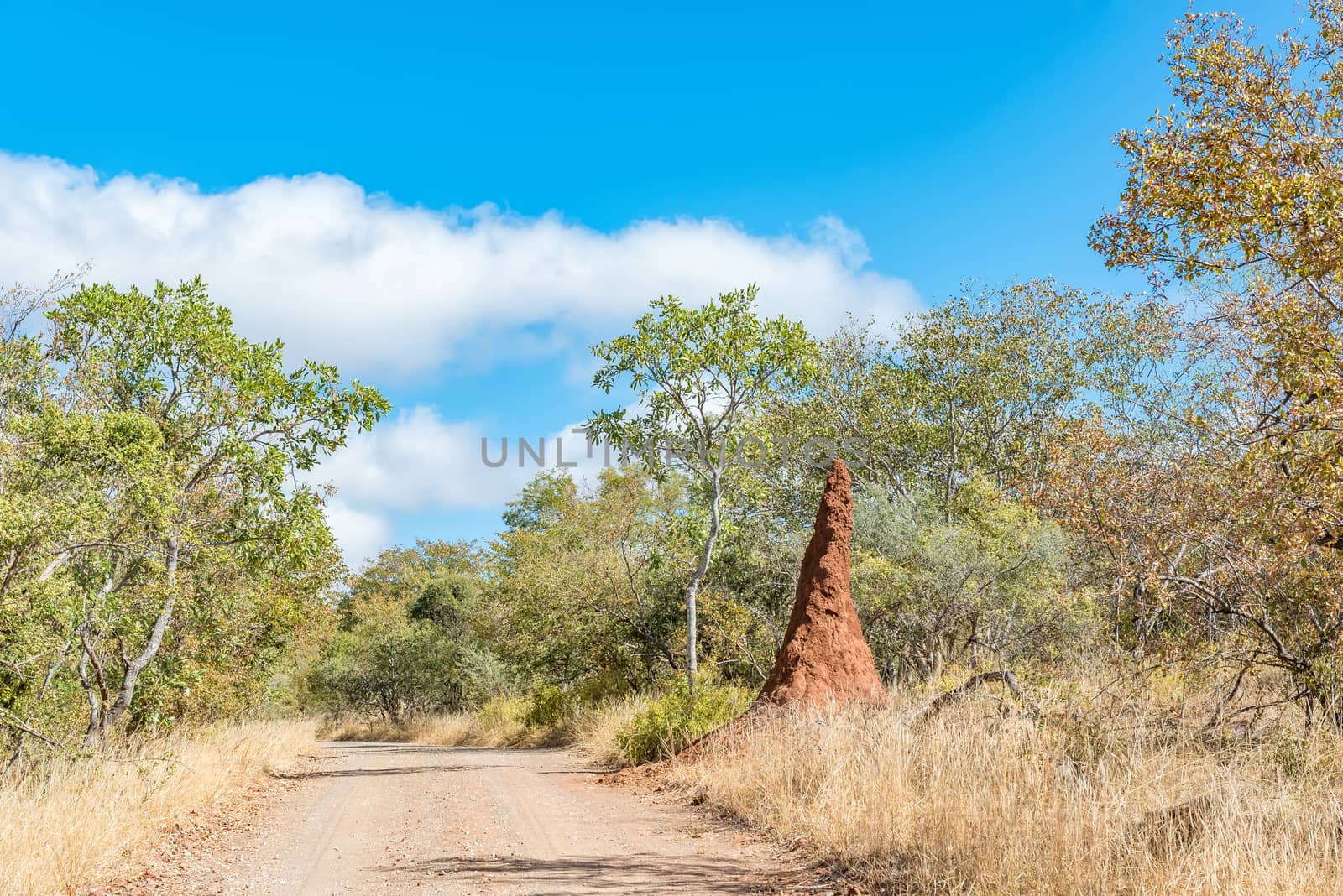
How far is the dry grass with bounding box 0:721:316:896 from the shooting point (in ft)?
23.2

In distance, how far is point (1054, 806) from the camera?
19.4ft

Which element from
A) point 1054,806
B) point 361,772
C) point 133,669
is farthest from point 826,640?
point 361,772

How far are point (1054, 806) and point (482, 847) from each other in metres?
5.11

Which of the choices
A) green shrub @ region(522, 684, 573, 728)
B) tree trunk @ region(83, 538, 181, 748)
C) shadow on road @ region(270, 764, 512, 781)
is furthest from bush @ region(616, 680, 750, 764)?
green shrub @ region(522, 684, 573, 728)

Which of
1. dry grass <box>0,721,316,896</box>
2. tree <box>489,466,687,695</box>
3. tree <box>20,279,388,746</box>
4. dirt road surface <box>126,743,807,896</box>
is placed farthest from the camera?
tree <box>489,466,687,695</box>

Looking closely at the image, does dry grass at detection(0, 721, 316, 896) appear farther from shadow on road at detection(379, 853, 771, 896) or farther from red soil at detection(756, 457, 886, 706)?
red soil at detection(756, 457, 886, 706)

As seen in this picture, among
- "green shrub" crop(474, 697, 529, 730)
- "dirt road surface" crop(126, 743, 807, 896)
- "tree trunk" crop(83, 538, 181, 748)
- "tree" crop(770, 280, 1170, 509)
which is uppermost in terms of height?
"tree" crop(770, 280, 1170, 509)

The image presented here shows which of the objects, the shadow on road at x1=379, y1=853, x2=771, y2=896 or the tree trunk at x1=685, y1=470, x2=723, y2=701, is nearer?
the shadow on road at x1=379, y1=853, x2=771, y2=896

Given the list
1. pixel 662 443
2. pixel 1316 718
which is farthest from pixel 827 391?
pixel 1316 718

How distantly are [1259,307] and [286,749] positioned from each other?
60.1 ft

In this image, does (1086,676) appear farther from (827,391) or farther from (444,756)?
(827,391)

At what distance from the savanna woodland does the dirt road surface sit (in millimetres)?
761

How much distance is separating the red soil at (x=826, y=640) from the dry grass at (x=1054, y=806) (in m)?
2.23

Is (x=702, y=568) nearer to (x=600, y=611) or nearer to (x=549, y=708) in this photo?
(x=600, y=611)
